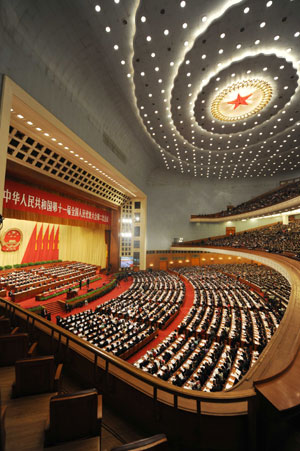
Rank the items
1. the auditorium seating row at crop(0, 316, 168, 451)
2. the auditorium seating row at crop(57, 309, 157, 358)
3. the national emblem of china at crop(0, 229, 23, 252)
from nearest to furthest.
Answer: the auditorium seating row at crop(0, 316, 168, 451), the auditorium seating row at crop(57, 309, 157, 358), the national emblem of china at crop(0, 229, 23, 252)

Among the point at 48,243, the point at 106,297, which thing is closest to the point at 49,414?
the point at 106,297

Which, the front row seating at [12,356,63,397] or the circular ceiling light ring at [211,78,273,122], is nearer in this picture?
the front row seating at [12,356,63,397]

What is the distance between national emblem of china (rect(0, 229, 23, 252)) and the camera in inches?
774

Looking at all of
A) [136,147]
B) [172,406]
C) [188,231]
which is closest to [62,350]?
[172,406]

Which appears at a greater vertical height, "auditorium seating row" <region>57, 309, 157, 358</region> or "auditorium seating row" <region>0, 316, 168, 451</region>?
"auditorium seating row" <region>0, 316, 168, 451</region>

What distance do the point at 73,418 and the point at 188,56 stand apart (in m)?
13.8

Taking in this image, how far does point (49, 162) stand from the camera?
13.1 m

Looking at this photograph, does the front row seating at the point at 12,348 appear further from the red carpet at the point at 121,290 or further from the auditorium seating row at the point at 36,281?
the auditorium seating row at the point at 36,281

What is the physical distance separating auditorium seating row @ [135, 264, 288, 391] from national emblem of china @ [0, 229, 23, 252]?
1890 centimetres

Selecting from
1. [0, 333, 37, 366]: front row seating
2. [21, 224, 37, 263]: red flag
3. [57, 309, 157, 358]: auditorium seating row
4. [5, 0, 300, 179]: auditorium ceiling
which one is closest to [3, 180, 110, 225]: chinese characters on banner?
[5, 0, 300, 179]: auditorium ceiling

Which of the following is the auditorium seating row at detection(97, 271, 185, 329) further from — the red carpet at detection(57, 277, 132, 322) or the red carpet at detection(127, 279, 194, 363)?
the red carpet at detection(57, 277, 132, 322)

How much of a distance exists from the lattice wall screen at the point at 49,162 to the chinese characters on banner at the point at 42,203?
1486 mm

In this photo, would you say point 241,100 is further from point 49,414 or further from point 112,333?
point 49,414

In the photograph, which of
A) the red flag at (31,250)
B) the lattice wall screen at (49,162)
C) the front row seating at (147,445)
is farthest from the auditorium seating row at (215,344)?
the red flag at (31,250)
